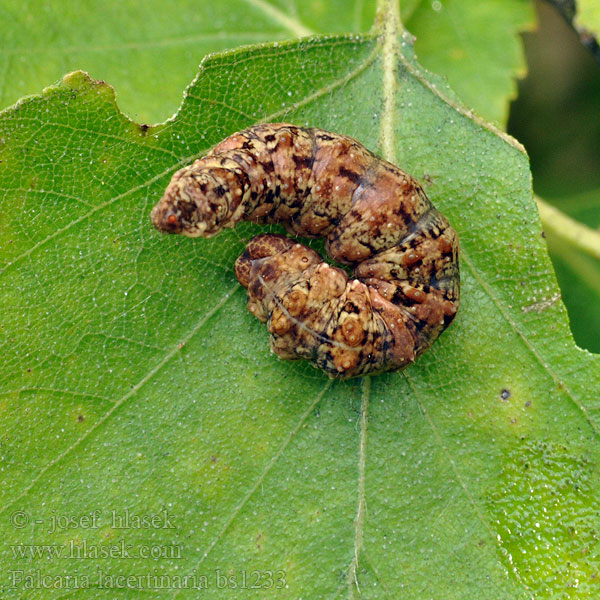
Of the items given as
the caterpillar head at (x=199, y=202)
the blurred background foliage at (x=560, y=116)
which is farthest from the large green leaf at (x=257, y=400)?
the blurred background foliage at (x=560, y=116)

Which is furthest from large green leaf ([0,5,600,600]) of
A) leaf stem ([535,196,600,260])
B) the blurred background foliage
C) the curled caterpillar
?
the blurred background foliage

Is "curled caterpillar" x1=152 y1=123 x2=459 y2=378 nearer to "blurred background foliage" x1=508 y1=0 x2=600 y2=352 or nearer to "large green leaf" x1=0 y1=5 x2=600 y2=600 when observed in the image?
"large green leaf" x1=0 y1=5 x2=600 y2=600

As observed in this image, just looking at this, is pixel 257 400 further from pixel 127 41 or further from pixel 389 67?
pixel 127 41

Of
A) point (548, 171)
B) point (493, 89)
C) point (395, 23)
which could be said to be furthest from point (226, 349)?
point (548, 171)

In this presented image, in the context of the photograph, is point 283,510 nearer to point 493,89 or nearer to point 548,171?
point 493,89

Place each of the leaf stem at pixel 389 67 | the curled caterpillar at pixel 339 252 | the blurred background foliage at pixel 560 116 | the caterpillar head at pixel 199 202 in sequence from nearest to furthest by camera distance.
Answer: the caterpillar head at pixel 199 202 → the curled caterpillar at pixel 339 252 → the leaf stem at pixel 389 67 → the blurred background foliage at pixel 560 116

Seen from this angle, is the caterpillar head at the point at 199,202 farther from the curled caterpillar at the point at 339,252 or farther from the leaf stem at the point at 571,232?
the leaf stem at the point at 571,232

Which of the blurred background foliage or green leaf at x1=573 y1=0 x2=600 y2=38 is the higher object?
green leaf at x1=573 y1=0 x2=600 y2=38
